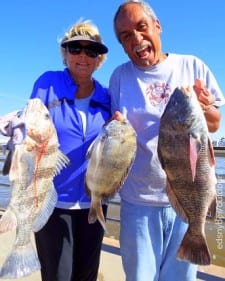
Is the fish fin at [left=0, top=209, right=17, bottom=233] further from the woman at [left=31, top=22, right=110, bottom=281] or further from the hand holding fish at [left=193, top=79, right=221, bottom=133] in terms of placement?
the hand holding fish at [left=193, top=79, right=221, bottom=133]

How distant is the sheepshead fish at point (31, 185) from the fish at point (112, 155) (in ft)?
0.80

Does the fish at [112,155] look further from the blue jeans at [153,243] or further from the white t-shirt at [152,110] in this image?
the blue jeans at [153,243]

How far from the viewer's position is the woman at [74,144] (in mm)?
3174

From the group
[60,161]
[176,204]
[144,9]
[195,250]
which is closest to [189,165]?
[176,204]

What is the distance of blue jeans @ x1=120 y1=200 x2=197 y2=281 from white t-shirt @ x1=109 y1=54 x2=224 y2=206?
0.30ft

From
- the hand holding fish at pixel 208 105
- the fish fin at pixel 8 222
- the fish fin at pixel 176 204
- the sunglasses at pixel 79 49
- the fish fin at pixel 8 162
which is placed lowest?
the fish fin at pixel 8 222

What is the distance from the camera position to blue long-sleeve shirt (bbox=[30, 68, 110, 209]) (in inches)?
124

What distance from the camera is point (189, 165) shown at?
8.66 feet

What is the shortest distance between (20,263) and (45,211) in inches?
14.8

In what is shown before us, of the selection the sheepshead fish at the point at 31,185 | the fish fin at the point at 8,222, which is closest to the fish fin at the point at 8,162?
the sheepshead fish at the point at 31,185

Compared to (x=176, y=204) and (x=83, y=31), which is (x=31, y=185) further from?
(x=83, y=31)

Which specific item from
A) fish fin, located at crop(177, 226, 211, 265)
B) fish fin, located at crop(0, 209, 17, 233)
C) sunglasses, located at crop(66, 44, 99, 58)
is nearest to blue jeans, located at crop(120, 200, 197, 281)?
fish fin, located at crop(177, 226, 211, 265)

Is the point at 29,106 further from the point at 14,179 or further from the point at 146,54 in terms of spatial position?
the point at 146,54

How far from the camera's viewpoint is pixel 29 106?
292 centimetres
